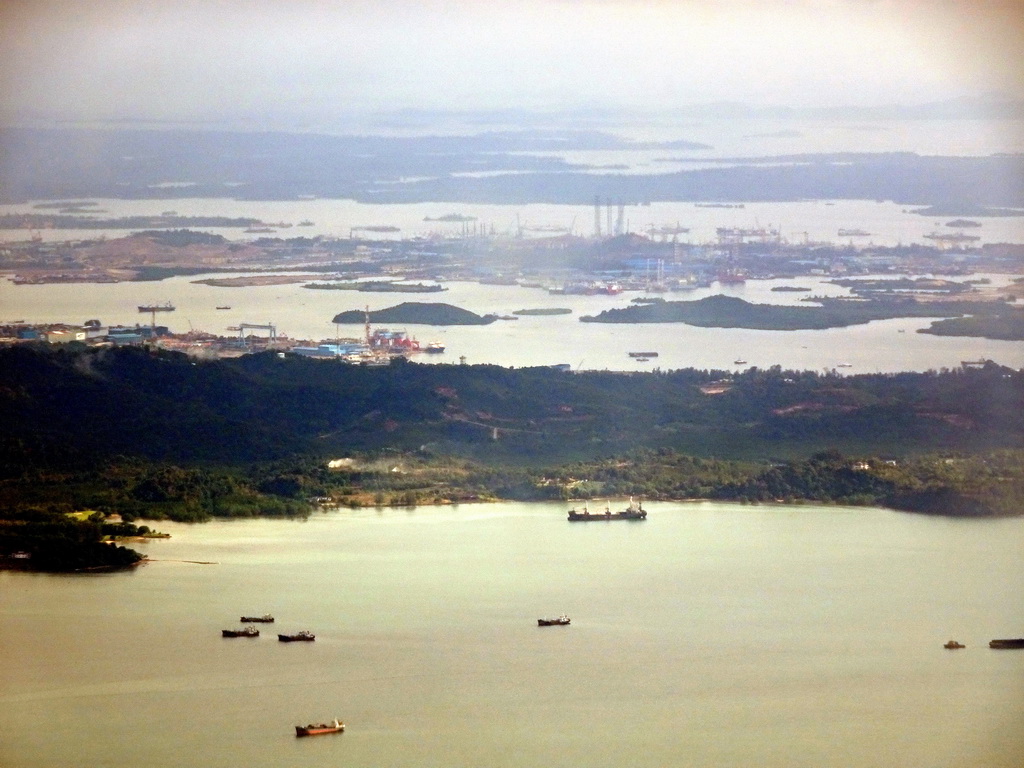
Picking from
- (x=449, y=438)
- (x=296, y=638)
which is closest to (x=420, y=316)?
(x=449, y=438)

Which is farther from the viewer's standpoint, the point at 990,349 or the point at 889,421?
the point at 990,349

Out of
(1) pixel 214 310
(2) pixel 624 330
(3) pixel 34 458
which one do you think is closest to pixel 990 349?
(2) pixel 624 330

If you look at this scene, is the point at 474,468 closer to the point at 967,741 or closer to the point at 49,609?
the point at 49,609

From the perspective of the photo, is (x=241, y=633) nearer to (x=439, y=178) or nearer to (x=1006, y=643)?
(x=1006, y=643)

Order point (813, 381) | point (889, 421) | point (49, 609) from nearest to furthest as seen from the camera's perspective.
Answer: point (49, 609)
point (889, 421)
point (813, 381)

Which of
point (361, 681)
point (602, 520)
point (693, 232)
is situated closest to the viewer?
point (361, 681)
